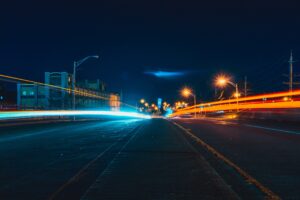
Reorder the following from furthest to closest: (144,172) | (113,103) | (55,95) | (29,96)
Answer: (113,103), (55,95), (29,96), (144,172)

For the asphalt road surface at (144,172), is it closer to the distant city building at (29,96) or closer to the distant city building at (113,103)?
the distant city building at (29,96)

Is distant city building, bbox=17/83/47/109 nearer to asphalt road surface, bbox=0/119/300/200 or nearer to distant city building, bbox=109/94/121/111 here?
distant city building, bbox=109/94/121/111

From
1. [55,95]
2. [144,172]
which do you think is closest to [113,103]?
[55,95]

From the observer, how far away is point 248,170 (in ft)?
38.4

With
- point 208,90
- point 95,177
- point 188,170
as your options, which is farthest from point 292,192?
point 208,90

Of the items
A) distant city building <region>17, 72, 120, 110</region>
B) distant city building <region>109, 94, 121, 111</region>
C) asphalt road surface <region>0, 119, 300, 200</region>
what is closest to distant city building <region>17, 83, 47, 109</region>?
distant city building <region>17, 72, 120, 110</region>

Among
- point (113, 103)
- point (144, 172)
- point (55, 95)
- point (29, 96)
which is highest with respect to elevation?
point (55, 95)

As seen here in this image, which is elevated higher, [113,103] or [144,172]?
[113,103]

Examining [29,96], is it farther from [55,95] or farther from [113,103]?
[113,103]

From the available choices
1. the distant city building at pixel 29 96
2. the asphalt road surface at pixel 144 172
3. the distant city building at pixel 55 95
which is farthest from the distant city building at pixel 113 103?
the asphalt road surface at pixel 144 172

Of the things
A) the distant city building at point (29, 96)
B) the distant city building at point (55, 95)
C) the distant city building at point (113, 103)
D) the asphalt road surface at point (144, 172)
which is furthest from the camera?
the distant city building at point (113, 103)

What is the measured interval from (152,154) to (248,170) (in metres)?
4.66

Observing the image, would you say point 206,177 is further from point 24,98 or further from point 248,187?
point 24,98

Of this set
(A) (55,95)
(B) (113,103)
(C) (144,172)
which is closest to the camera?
(C) (144,172)
